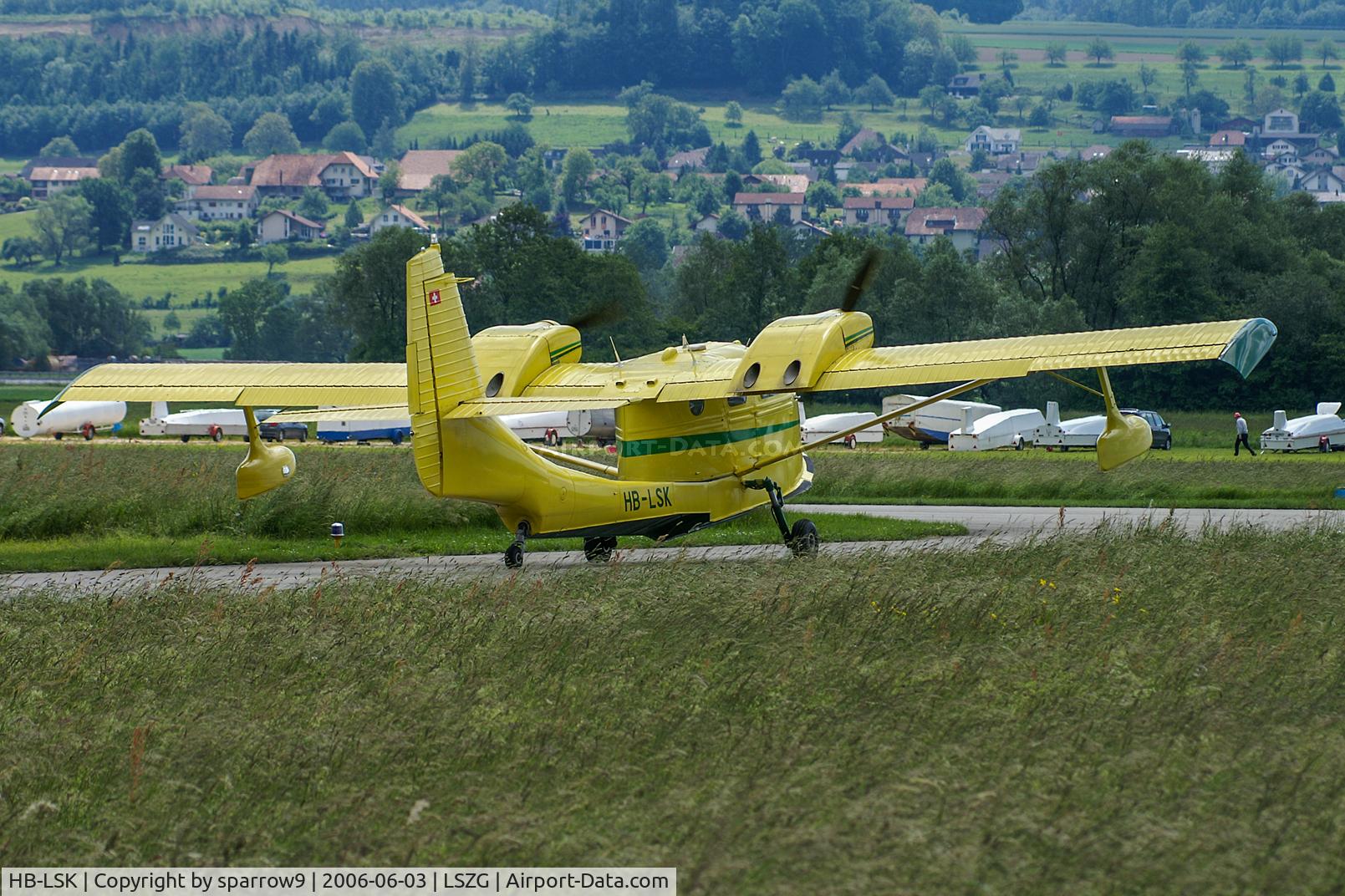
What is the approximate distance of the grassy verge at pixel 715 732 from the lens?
1090 cm

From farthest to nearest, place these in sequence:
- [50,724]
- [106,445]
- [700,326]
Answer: [700,326], [106,445], [50,724]

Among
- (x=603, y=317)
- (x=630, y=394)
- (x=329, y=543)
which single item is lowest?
(x=329, y=543)

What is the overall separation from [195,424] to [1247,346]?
5538cm

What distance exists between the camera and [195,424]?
70125 millimetres

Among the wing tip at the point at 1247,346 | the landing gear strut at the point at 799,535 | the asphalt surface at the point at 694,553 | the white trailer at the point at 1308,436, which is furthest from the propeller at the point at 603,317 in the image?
the white trailer at the point at 1308,436

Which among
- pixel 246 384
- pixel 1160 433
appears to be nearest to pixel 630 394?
pixel 246 384

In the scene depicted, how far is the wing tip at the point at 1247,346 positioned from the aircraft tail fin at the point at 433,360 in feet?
33.6

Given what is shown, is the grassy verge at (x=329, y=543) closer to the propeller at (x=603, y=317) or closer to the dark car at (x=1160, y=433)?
the propeller at (x=603, y=317)

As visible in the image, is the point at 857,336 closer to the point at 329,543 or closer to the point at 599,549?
the point at 599,549

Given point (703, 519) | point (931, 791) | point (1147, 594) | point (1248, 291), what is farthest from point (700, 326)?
point (931, 791)

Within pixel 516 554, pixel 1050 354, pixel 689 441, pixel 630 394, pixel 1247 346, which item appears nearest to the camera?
pixel 1247 346

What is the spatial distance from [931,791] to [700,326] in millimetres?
97666

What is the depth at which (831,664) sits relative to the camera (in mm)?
15688

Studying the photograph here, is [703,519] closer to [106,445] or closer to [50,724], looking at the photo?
[50,724]
